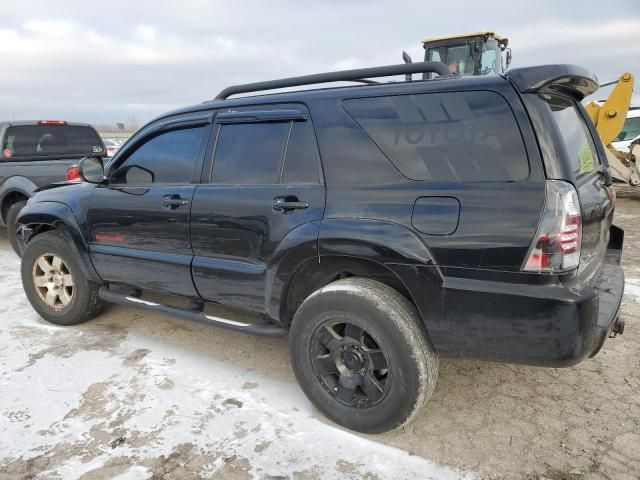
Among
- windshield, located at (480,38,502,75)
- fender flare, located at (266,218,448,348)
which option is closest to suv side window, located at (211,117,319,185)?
fender flare, located at (266,218,448,348)

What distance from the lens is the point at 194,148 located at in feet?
11.0

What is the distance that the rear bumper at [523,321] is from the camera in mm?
2125

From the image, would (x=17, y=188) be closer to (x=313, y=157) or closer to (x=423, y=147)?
(x=313, y=157)

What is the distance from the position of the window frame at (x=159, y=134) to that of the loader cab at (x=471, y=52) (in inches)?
326

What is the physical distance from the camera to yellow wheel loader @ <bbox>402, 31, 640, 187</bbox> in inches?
377

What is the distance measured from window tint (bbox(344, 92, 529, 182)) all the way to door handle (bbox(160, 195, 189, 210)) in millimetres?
1372

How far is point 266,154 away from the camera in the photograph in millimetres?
3000

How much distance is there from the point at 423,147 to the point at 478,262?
644mm

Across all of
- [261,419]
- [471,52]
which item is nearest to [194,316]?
[261,419]

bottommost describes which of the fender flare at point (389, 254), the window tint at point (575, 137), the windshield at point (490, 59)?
the fender flare at point (389, 254)

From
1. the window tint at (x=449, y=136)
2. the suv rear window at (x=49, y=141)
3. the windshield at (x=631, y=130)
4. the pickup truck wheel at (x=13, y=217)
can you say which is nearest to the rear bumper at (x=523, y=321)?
the window tint at (x=449, y=136)

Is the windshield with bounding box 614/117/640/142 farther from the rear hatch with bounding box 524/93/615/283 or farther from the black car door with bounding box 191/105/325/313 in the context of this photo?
the black car door with bounding box 191/105/325/313

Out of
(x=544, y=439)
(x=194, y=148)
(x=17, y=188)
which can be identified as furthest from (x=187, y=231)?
(x=17, y=188)

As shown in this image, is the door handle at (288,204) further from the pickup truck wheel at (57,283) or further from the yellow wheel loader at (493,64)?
the yellow wheel loader at (493,64)
